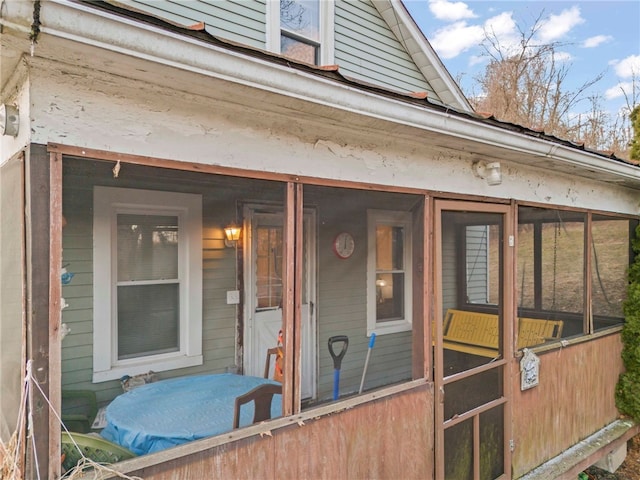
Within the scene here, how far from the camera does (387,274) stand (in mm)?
5230

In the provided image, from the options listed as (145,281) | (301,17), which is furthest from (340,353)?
(301,17)

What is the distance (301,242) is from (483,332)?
8.27ft

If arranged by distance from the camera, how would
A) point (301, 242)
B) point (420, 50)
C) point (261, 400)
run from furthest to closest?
point (420, 50) < point (261, 400) < point (301, 242)

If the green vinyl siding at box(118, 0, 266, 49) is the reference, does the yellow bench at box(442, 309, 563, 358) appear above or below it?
below

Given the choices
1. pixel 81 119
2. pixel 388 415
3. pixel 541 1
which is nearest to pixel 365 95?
pixel 81 119

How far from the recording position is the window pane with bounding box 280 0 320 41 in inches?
209

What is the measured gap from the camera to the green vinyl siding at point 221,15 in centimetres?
432

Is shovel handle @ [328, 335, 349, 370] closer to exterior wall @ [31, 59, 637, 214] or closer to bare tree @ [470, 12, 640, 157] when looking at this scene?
exterior wall @ [31, 59, 637, 214]

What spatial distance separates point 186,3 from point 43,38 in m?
3.63

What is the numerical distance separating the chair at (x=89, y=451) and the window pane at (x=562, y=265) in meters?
4.04

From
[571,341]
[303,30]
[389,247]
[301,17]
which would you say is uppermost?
[301,17]

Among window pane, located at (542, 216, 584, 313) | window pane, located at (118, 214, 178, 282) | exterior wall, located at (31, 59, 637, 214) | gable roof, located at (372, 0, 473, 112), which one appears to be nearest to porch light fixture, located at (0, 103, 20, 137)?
exterior wall, located at (31, 59, 637, 214)

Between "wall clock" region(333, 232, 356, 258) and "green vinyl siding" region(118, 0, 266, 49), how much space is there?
84.7 inches

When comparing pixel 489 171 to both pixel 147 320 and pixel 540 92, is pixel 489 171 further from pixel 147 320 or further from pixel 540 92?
pixel 540 92
